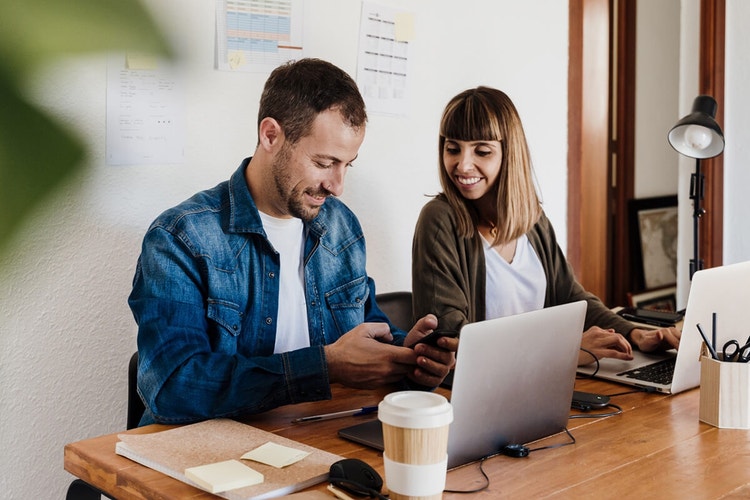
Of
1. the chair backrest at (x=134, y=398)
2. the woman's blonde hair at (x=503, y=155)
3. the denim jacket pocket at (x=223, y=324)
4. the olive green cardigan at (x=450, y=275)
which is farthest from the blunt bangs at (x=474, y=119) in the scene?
the chair backrest at (x=134, y=398)

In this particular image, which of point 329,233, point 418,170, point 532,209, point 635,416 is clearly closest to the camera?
point 635,416

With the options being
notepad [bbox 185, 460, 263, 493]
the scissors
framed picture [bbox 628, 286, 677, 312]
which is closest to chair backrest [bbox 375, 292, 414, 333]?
the scissors

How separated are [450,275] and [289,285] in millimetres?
486

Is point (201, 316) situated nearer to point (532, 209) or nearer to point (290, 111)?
point (290, 111)

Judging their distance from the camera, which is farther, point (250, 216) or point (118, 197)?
point (118, 197)

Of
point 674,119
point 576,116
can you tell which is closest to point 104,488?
point 576,116

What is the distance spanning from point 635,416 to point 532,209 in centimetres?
87

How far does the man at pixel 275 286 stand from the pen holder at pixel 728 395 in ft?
1.44

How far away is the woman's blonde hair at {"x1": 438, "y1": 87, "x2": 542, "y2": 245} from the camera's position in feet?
7.03

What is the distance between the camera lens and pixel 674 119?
4.70 meters

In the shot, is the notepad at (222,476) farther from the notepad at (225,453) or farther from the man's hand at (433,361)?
the man's hand at (433,361)

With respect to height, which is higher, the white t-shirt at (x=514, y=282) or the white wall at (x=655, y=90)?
the white wall at (x=655, y=90)

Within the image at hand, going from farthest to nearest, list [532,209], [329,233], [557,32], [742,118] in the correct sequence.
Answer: [742,118], [557,32], [532,209], [329,233]

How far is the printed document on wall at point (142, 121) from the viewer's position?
187cm
